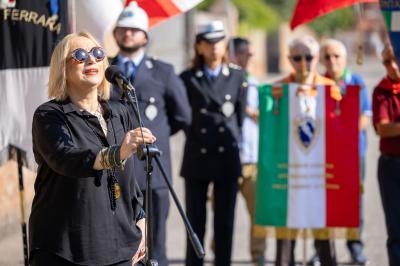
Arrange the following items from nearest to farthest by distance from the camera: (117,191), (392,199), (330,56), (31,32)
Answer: (117,191) < (31,32) < (392,199) < (330,56)

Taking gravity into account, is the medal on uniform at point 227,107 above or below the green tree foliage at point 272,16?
below

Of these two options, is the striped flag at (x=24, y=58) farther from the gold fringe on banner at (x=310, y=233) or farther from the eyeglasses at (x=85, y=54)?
the gold fringe on banner at (x=310, y=233)

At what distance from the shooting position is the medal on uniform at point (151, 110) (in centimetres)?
701

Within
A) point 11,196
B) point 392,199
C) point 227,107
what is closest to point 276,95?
point 227,107

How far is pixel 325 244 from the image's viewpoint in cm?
772

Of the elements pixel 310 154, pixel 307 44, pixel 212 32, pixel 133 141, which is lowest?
pixel 310 154

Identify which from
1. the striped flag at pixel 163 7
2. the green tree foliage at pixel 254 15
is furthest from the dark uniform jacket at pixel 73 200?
the green tree foliage at pixel 254 15

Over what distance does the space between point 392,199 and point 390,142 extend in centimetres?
40

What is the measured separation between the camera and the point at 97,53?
4.73m

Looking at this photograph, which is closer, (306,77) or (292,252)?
(306,77)

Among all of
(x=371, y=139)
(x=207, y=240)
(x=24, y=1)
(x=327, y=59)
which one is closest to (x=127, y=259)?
(x=24, y=1)

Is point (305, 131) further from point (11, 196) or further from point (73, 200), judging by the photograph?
point (73, 200)

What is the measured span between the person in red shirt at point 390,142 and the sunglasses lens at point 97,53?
2.75 metres

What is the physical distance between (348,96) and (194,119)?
3.96 feet
